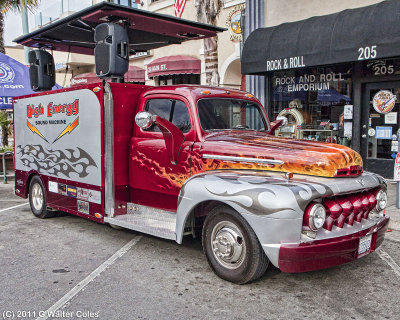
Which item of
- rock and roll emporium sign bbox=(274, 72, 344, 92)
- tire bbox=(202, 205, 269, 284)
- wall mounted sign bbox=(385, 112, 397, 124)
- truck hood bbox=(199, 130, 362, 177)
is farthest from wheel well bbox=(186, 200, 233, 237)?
rock and roll emporium sign bbox=(274, 72, 344, 92)

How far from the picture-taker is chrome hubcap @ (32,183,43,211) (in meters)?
7.42

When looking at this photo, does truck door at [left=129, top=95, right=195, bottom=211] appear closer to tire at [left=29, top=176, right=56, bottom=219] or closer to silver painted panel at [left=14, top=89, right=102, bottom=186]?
silver painted panel at [left=14, top=89, right=102, bottom=186]

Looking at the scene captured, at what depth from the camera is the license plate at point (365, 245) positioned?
4.21 meters

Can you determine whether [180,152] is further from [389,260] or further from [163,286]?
[389,260]

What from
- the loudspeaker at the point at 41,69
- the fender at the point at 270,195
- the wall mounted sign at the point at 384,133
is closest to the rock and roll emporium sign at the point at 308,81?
the wall mounted sign at the point at 384,133

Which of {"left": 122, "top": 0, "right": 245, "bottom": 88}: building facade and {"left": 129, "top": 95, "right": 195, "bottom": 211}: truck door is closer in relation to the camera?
{"left": 129, "top": 95, "right": 195, "bottom": 211}: truck door

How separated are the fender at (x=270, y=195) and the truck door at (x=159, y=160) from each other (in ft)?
2.33

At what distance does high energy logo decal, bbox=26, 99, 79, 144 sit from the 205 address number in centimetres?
606

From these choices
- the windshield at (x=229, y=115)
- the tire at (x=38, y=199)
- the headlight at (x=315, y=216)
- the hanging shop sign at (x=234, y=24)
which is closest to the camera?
the headlight at (x=315, y=216)

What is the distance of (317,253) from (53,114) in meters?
4.74

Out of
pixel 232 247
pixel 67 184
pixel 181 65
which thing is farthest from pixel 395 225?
pixel 181 65

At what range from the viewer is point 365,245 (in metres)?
4.30

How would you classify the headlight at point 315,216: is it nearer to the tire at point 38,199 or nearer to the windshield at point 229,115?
the windshield at point 229,115

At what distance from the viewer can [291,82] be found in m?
11.9
